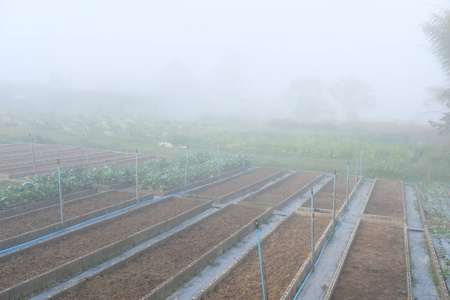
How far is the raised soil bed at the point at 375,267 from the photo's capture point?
5.09 metres

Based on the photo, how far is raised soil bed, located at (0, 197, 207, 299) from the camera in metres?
5.34

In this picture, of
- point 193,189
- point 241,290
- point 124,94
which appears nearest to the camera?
point 241,290

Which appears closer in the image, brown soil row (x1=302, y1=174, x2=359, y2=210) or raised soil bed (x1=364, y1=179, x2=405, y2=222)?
raised soil bed (x1=364, y1=179, x2=405, y2=222)

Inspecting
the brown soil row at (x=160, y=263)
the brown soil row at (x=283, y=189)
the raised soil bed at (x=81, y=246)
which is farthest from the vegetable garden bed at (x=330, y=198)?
the raised soil bed at (x=81, y=246)

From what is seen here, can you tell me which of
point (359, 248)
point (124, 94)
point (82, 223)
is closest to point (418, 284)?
point (359, 248)

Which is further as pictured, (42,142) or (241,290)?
(42,142)

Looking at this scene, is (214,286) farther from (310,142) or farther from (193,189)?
(310,142)

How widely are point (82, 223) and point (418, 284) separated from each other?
231 inches

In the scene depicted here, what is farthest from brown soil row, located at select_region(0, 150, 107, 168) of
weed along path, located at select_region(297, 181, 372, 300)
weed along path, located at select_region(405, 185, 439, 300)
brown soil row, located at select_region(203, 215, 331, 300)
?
weed along path, located at select_region(405, 185, 439, 300)

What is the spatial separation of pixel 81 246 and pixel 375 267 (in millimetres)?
4468

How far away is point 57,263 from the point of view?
5762 mm

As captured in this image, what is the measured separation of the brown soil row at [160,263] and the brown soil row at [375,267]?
7.06 ft

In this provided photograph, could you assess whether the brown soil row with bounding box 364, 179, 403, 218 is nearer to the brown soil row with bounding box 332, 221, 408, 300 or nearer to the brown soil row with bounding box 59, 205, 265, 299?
the brown soil row with bounding box 332, 221, 408, 300

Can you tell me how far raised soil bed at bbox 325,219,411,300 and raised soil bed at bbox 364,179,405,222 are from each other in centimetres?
121
